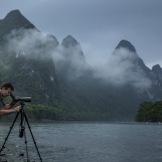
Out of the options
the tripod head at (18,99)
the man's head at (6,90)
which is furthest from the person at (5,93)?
the tripod head at (18,99)

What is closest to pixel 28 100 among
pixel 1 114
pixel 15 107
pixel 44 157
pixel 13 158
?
pixel 15 107

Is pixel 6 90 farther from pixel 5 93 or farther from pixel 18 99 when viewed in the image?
pixel 18 99

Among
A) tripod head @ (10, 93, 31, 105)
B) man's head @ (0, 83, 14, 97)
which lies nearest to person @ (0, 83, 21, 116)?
man's head @ (0, 83, 14, 97)

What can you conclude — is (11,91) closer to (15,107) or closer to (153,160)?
(15,107)

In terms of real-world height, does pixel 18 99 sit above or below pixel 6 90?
below

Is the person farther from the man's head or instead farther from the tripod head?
the tripod head

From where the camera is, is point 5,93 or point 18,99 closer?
point 5,93

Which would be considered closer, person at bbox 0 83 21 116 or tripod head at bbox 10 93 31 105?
person at bbox 0 83 21 116

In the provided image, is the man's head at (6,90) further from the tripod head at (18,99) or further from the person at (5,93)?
the tripod head at (18,99)

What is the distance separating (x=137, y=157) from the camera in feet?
167

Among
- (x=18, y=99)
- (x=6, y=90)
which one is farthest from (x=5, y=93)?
(x=18, y=99)

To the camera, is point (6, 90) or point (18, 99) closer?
point (6, 90)

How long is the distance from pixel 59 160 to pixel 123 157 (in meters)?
8.22

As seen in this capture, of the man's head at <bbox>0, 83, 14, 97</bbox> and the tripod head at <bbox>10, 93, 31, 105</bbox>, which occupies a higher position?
the man's head at <bbox>0, 83, 14, 97</bbox>
